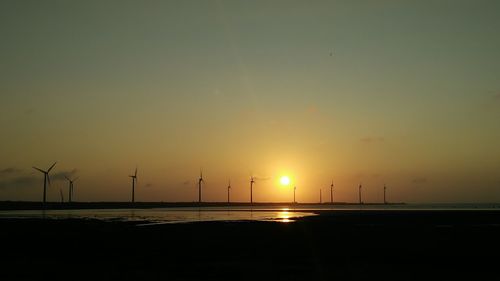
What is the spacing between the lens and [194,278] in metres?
25.6

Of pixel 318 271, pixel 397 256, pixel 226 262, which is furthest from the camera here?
pixel 397 256

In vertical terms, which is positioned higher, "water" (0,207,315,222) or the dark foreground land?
"water" (0,207,315,222)

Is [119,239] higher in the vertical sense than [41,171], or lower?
lower

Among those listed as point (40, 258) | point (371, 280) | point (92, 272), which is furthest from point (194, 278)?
point (40, 258)

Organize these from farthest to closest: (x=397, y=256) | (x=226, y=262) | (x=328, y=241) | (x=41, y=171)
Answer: (x=41, y=171), (x=328, y=241), (x=397, y=256), (x=226, y=262)

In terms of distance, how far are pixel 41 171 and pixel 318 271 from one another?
14783cm

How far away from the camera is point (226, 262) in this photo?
1236 inches

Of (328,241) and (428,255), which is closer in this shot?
(428,255)

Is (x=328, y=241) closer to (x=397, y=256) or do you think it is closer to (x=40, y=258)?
(x=397, y=256)

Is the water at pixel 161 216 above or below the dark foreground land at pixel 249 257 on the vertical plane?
above

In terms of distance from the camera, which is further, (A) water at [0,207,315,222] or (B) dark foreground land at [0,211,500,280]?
(A) water at [0,207,315,222]

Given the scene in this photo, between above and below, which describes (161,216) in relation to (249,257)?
above

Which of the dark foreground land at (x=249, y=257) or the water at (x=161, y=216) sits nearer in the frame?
the dark foreground land at (x=249, y=257)

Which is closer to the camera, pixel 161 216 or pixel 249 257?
pixel 249 257
